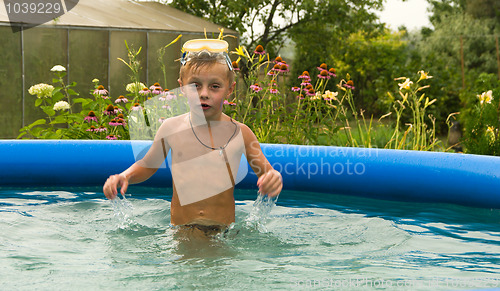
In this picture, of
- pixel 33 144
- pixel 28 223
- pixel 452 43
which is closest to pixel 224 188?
pixel 28 223

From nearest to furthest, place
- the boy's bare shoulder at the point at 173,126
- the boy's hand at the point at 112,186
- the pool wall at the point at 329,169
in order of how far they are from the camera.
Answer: the boy's hand at the point at 112,186, the boy's bare shoulder at the point at 173,126, the pool wall at the point at 329,169

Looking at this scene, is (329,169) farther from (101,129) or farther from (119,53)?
(119,53)

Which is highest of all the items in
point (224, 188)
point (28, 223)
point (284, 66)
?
point (284, 66)

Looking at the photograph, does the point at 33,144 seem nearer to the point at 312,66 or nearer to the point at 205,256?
the point at 205,256

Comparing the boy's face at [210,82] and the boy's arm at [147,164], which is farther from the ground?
the boy's face at [210,82]

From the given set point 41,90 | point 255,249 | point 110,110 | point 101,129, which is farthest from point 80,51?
point 255,249

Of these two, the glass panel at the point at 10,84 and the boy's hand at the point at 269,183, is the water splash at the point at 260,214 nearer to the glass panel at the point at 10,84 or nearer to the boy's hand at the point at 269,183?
the boy's hand at the point at 269,183

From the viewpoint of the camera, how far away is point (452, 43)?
2088 centimetres

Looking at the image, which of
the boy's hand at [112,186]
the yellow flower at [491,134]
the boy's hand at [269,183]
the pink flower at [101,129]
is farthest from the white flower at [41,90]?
the boy's hand at [269,183]

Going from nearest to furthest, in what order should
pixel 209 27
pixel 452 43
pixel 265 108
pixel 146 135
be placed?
pixel 146 135 < pixel 265 108 < pixel 209 27 < pixel 452 43

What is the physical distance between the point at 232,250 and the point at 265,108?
11.1 ft

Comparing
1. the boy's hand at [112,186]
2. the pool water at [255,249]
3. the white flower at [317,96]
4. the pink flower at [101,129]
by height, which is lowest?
the pool water at [255,249]

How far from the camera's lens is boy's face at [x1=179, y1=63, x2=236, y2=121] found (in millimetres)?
2871

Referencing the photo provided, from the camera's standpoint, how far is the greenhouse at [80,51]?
9766mm
